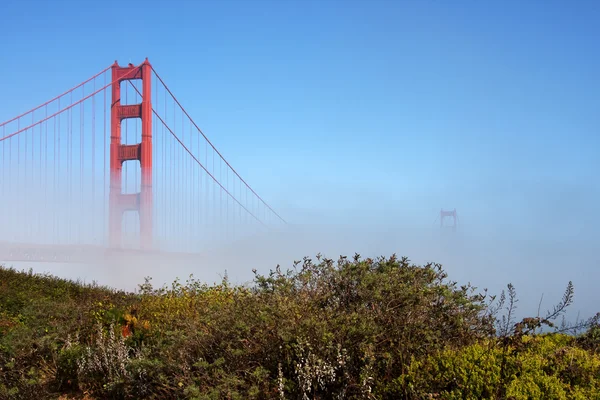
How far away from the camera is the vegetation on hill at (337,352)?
3.84 m

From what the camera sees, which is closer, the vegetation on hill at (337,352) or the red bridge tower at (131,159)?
the vegetation on hill at (337,352)

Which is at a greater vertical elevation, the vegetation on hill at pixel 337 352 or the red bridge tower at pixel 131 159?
the red bridge tower at pixel 131 159

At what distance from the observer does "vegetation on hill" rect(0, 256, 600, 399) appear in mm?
3838

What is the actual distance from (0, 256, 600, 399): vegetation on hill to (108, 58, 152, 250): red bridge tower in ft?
58.8

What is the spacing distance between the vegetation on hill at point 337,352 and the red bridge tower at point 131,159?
17.9 meters

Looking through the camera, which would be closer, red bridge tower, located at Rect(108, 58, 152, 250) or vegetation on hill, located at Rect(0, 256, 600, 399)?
vegetation on hill, located at Rect(0, 256, 600, 399)

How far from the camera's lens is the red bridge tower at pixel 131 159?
24062 millimetres

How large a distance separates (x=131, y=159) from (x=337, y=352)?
2264 cm

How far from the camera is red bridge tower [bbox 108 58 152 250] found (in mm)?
24062

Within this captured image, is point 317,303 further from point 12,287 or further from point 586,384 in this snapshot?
point 12,287

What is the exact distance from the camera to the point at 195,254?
2352 centimetres

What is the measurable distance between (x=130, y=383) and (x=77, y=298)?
585 cm

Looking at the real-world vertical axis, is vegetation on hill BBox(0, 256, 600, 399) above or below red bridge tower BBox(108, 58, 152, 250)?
below

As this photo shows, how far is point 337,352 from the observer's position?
4.27 metres
